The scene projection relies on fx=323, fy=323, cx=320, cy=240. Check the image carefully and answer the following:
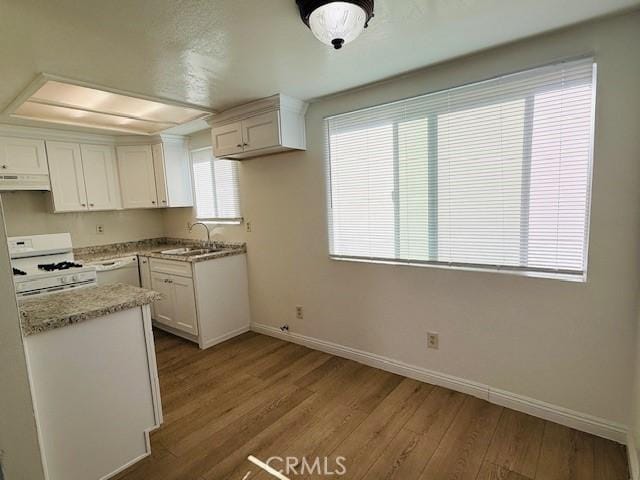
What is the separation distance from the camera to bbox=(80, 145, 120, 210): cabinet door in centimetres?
383

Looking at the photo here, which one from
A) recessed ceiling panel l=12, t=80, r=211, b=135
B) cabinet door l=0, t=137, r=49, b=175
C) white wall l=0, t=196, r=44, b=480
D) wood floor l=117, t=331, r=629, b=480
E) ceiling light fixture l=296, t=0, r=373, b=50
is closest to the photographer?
white wall l=0, t=196, r=44, b=480

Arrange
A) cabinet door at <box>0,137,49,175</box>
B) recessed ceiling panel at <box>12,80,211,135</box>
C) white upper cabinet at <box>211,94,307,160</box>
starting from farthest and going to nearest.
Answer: cabinet door at <box>0,137,49,175</box>, white upper cabinet at <box>211,94,307,160</box>, recessed ceiling panel at <box>12,80,211,135</box>

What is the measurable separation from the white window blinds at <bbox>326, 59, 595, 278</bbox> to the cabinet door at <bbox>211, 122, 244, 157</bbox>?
0.86 m

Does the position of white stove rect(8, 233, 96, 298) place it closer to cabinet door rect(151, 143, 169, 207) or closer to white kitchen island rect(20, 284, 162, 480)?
cabinet door rect(151, 143, 169, 207)

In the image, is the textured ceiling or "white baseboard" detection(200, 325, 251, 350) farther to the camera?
"white baseboard" detection(200, 325, 251, 350)

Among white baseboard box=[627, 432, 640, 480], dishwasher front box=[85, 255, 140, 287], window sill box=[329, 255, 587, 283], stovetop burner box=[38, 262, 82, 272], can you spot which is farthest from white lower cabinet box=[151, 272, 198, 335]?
white baseboard box=[627, 432, 640, 480]

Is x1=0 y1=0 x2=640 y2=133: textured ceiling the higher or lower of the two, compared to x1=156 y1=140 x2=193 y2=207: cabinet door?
higher

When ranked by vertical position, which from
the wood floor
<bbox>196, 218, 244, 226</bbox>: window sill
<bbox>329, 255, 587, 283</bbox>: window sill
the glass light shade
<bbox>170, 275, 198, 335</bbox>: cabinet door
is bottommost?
the wood floor

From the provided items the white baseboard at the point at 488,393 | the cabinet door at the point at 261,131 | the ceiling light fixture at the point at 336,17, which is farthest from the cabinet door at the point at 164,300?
the ceiling light fixture at the point at 336,17

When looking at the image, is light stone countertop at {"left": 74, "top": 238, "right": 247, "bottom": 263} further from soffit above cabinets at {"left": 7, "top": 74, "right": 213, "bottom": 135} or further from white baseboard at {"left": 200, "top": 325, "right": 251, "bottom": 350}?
soffit above cabinets at {"left": 7, "top": 74, "right": 213, "bottom": 135}

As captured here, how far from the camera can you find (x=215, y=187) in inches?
157

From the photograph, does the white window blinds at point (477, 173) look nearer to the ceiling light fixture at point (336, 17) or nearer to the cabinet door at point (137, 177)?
the ceiling light fixture at point (336, 17)

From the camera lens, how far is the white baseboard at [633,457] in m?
1.50

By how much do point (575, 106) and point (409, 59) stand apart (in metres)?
1.00
